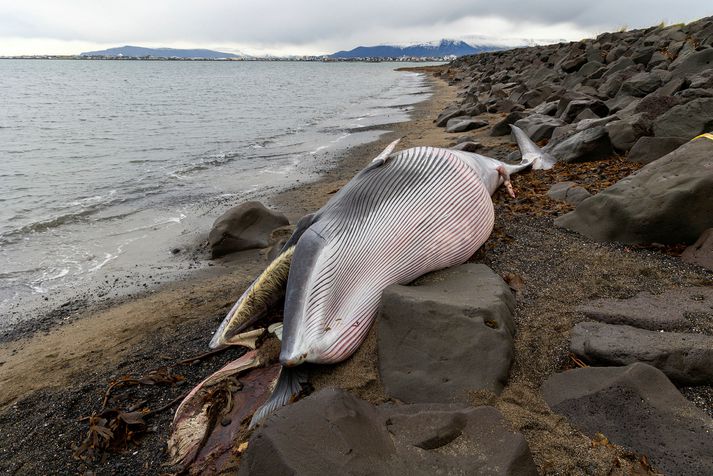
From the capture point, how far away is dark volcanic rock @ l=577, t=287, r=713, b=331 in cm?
296

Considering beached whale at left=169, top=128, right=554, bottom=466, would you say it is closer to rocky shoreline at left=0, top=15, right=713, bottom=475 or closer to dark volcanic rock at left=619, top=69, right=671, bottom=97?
rocky shoreline at left=0, top=15, right=713, bottom=475

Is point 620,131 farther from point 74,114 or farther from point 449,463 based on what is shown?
point 74,114

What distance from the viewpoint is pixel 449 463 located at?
1.98 meters

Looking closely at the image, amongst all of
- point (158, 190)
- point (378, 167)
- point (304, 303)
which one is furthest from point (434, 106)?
point (304, 303)

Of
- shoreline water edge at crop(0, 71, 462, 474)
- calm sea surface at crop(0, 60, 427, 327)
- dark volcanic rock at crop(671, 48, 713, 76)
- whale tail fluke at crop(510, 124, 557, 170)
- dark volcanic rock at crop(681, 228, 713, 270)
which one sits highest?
dark volcanic rock at crop(671, 48, 713, 76)

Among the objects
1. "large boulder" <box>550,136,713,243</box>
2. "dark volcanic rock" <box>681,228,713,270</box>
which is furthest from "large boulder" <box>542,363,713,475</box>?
"large boulder" <box>550,136,713,243</box>

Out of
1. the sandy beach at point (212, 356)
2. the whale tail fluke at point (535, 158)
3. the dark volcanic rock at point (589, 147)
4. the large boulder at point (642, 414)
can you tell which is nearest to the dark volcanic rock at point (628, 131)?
the dark volcanic rock at point (589, 147)

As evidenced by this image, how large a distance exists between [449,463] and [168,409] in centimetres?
216

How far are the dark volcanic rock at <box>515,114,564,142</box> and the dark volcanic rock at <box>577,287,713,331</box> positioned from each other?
6.97m

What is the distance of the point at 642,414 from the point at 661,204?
2358 mm

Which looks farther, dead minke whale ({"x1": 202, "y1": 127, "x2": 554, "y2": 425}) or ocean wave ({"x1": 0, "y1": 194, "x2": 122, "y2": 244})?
ocean wave ({"x1": 0, "y1": 194, "x2": 122, "y2": 244})

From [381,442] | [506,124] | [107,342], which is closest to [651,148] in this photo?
[506,124]

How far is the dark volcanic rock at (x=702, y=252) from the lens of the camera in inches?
145

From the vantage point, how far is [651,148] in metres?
6.13
